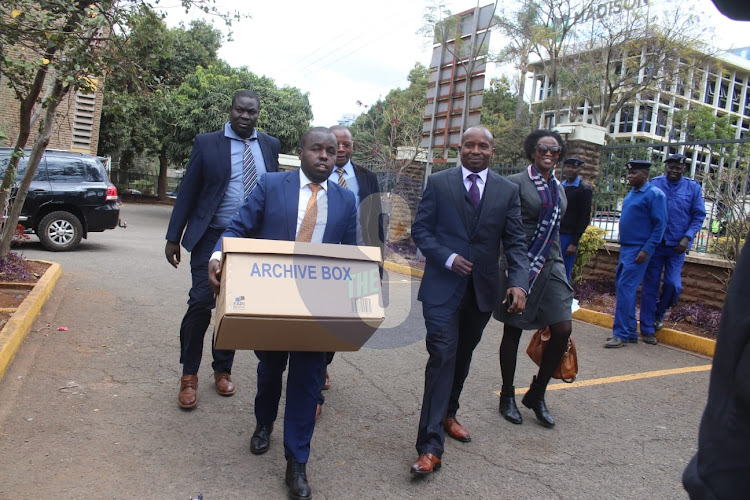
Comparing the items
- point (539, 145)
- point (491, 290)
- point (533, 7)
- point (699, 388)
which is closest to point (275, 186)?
point (491, 290)

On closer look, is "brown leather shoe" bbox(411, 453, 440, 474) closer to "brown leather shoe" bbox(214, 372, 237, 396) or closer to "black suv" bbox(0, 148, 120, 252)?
"brown leather shoe" bbox(214, 372, 237, 396)

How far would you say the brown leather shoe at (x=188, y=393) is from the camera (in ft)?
13.1

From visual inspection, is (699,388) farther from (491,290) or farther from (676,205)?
(491,290)

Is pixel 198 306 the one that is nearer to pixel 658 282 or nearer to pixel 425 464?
pixel 425 464

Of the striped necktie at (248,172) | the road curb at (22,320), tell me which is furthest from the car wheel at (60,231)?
the striped necktie at (248,172)

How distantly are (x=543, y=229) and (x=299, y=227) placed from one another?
1.79 m

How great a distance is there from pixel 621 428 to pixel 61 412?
11.9 feet

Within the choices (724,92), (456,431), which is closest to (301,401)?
(456,431)

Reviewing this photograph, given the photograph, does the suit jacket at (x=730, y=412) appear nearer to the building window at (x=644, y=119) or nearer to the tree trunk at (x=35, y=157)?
the tree trunk at (x=35, y=157)

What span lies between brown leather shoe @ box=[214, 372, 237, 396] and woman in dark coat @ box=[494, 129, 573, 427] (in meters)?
1.90

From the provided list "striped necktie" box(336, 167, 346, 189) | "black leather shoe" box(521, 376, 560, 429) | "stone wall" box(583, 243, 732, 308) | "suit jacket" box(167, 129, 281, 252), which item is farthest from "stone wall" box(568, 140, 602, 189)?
"suit jacket" box(167, 129, 281, 252)

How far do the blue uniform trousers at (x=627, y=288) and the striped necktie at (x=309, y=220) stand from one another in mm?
4501

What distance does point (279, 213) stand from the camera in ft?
10.3

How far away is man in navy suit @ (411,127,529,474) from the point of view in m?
3.47
